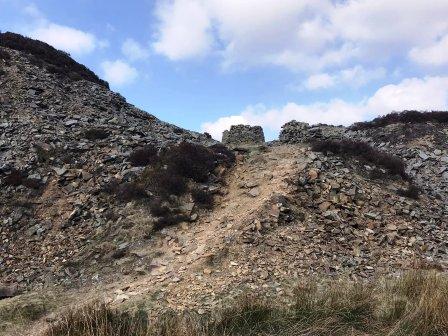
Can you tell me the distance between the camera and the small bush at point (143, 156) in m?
20.0

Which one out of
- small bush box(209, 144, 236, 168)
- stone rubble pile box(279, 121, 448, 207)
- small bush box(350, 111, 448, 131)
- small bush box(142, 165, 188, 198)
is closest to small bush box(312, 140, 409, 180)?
stone rubble pile box(279, 121, 448, 207)

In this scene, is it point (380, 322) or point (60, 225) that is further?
point (60, 225)

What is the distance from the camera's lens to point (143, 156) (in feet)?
66.8

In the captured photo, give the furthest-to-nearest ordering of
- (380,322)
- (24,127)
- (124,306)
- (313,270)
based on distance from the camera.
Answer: (24,127) → (313,270) → (124,306) → (380,322)

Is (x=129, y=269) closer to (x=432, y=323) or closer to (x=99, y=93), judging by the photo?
(x=432, y=323)

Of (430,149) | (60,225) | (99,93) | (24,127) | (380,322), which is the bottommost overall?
(380,322)

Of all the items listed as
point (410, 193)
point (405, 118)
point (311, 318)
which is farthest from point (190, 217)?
point (405, 118)

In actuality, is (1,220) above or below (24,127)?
below

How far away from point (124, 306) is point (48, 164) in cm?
1134

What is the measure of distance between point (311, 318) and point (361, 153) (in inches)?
564

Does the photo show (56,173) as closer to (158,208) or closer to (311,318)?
(158,208)

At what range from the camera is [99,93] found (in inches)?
1325

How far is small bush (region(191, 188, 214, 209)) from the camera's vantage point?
56.3 feet

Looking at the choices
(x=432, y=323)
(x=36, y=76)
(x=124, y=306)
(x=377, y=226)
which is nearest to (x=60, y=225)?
(x=124, y=306)
